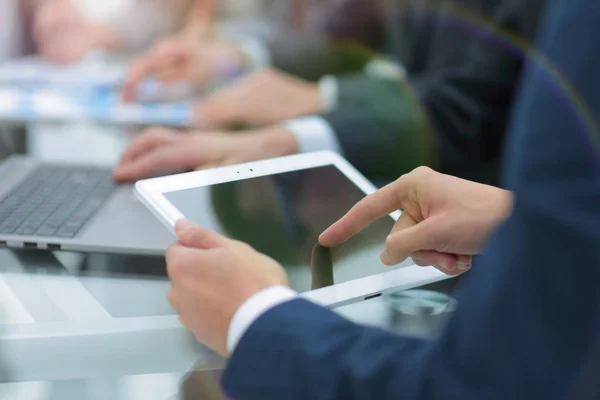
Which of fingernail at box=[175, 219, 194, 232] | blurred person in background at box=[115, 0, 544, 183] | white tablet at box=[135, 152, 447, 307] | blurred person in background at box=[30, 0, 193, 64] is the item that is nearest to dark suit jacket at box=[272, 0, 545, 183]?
blurred person in background at box=[115, 0, 544, 183]

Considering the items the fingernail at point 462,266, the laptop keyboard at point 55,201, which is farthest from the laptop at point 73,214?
the fingernail at point 462,266

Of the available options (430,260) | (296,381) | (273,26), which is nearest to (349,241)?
(430,260)

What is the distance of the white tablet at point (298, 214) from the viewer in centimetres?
43

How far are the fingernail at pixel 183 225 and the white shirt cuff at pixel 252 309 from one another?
0.08m

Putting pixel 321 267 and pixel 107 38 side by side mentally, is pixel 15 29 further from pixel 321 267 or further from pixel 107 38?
pixel 321 267

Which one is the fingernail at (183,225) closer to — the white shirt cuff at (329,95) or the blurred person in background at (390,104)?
the blurred person in background at (390,104)

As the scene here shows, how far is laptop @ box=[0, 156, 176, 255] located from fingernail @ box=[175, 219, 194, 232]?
0.04 meters

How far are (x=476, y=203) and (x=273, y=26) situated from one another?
1.39 metres

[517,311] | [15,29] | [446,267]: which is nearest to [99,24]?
[15,29]

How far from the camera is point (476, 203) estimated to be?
424mm

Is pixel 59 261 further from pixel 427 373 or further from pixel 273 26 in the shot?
pixel 273 26

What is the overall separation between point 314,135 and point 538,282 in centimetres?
55

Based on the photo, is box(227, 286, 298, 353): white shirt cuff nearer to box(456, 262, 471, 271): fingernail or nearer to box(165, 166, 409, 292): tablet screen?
box(165, 166, 409, 292): tablet screen

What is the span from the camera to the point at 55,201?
55 cm
